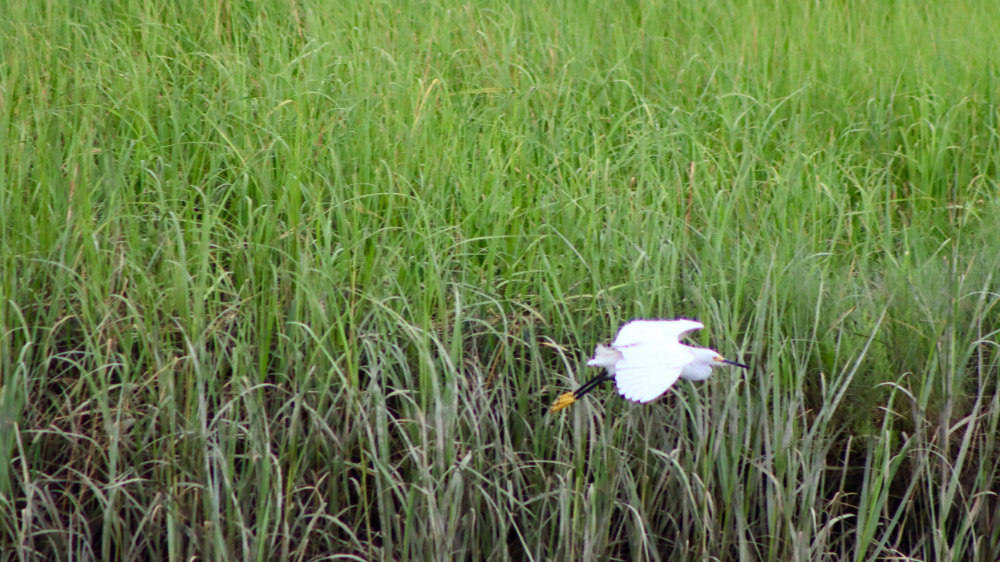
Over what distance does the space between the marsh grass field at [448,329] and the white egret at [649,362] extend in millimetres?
149

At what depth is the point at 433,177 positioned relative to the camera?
2426 mm

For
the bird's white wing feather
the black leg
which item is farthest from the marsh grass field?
the bird's white wing feather

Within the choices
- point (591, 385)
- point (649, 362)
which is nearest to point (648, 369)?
point (649, 362)

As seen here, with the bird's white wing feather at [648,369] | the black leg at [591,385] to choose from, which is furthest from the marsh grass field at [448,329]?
the bird's white wing feather at [648,369]

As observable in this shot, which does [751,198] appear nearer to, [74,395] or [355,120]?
[355,120]

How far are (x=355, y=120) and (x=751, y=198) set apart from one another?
1.14 m

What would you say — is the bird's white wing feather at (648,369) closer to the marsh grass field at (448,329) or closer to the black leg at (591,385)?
the black leg at (591,385)

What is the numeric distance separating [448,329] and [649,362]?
0.51 m

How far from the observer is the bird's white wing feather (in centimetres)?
164

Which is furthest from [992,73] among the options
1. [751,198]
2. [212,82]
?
[212,82]

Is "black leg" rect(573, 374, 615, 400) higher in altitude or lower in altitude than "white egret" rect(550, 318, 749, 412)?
lower

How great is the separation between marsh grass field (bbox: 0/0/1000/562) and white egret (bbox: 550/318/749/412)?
15cm

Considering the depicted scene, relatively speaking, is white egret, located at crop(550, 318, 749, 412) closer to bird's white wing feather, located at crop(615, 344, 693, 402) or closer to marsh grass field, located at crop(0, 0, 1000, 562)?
bird's white wing feather, located at crop(615, 344, 693, 402)

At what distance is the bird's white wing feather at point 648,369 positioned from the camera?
5.37ft
